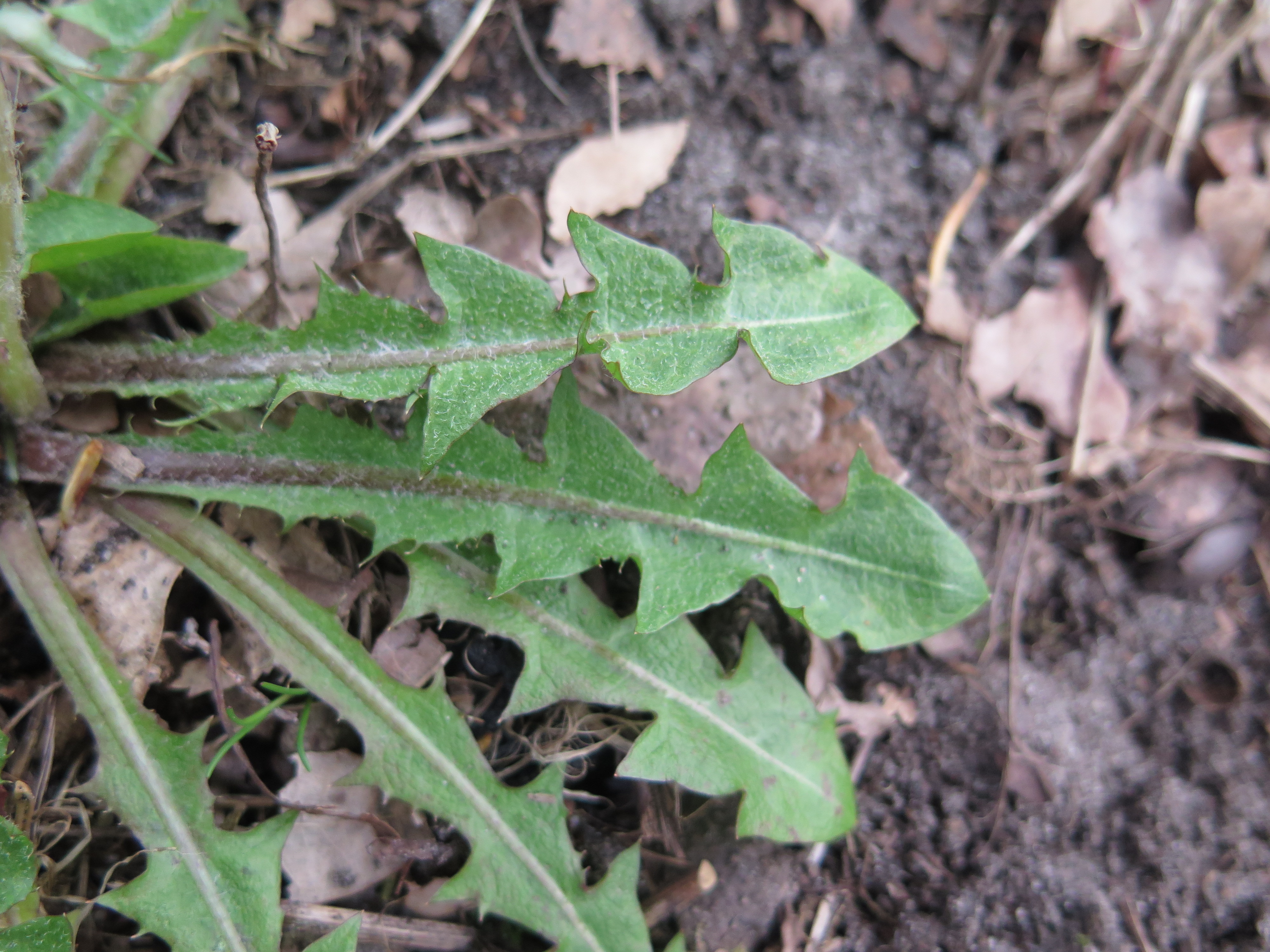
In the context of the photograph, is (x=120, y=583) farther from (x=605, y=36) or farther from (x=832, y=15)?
(x=832, y=15)

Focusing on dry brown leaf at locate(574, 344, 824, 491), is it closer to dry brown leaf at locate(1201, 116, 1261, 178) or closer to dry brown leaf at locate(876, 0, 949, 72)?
dry brown leaf at locate(876, 0, 949, 72)

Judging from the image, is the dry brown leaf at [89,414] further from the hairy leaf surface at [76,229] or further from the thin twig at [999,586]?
the thin twig at [999,586]

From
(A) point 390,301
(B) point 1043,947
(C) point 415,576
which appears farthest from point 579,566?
(B) point 1043,947

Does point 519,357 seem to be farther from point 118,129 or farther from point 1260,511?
point 1260,511

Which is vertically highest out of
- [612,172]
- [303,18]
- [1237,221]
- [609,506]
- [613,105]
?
[303,18]

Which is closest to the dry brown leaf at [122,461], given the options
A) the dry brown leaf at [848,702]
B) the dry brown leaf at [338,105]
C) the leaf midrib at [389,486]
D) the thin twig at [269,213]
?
the leaf midrib at [389,486]

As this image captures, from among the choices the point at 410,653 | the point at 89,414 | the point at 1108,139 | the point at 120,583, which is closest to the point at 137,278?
the point at 89,414
